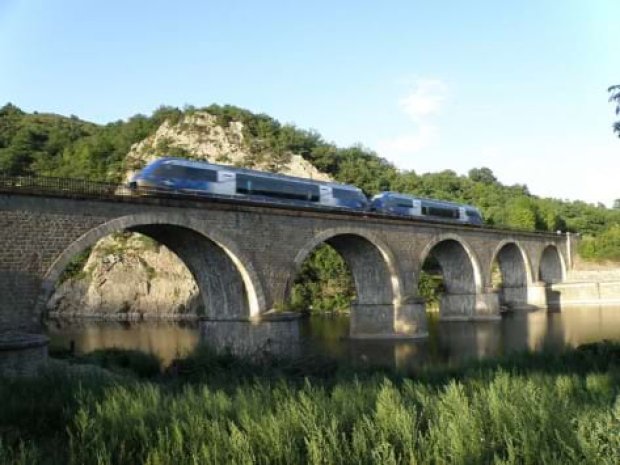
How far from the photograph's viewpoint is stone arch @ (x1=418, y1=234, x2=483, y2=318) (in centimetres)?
4928

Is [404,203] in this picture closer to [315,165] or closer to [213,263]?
[213,263]

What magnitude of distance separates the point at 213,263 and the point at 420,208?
20.8 m

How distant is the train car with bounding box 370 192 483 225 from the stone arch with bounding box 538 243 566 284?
21.3 m

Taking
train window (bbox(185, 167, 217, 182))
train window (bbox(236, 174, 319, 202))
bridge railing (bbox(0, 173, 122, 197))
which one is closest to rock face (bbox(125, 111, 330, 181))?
train window (bbox(236, 174, 319, 202))

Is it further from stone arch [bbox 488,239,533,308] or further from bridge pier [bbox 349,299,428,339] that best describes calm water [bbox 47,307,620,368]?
stone arch [bbox 488,239,533,308]

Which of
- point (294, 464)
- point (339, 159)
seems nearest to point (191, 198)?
point (294, 464)

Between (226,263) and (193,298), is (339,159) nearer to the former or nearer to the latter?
(193,298)

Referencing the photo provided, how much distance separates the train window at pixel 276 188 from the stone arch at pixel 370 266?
3.51m

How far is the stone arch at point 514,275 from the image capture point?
198 ft

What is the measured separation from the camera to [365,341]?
3750cm

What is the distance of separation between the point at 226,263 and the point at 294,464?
23.1 meters

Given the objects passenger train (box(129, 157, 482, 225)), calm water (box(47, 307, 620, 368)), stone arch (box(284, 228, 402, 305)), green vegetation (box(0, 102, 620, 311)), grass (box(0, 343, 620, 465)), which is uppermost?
green vegetation (box(0, 102, 620, 311))

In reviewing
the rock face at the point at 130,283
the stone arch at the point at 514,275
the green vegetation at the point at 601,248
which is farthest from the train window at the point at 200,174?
the green vegetation at the point at 601,248

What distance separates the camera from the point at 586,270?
70.6 meters
